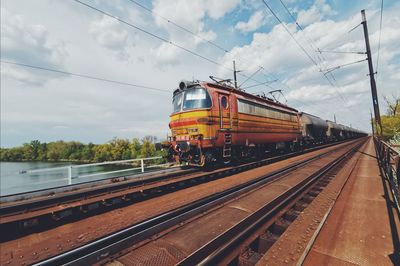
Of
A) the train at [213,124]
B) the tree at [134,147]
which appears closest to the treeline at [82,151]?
the tree at [134,147]

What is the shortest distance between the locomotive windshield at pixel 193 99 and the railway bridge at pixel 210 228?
397 centimetres

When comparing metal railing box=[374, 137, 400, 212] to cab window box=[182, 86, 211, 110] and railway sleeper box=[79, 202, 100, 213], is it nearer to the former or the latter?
cab window box=[182, 86, 211, 110]

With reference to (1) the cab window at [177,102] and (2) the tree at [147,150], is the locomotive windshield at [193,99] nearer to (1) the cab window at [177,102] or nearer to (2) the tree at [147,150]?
(1) the cab window at [177,102]

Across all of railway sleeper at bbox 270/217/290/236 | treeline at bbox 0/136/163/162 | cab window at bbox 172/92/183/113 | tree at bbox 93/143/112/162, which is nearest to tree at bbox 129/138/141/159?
treeline at bbox 0/136/163/162

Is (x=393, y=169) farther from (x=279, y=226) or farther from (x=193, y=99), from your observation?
(x=193, y=99)

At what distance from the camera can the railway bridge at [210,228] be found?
2.63 meters

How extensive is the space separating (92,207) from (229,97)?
7.18 meters

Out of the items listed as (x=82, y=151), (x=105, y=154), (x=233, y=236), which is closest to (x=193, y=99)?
(x=233, y=236)

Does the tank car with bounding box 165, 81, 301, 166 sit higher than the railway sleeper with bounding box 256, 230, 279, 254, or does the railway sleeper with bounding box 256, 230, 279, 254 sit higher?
the tank car with bounding box 165, 81, 301, 166

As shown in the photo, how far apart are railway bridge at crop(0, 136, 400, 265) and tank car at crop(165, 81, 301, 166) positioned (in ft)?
9.28

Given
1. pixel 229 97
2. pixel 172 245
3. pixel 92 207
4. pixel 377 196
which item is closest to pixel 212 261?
pixel 172 245

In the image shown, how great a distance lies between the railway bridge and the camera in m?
2.63

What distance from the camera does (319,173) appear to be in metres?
7.50

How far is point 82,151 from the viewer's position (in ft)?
317
